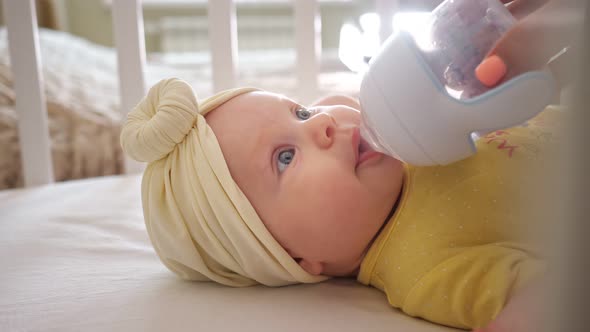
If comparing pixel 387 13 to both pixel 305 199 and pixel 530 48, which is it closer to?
pixel 305 199

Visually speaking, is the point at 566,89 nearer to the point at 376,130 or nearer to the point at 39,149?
the point at 376,130

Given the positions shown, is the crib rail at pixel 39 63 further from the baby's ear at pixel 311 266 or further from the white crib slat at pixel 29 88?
the baby's ear at pixel 311 266

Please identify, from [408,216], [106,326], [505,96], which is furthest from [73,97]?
[505,96]

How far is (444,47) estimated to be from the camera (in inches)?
23.7

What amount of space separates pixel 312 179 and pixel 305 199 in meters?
0.03

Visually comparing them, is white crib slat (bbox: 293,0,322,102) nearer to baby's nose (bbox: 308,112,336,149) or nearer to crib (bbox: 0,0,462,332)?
crib (bbox: 0,0,462,332)

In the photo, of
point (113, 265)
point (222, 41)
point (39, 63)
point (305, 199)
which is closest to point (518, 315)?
point (305, 199)

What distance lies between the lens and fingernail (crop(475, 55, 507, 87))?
0.49 metres

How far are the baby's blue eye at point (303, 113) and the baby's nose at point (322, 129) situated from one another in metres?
0.04

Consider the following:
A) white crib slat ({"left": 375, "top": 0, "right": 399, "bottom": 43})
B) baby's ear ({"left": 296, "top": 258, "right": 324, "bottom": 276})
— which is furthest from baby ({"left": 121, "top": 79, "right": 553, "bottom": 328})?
white crib slat ({"left": 375, "top": 0, "right": 399, "bottom": 43})

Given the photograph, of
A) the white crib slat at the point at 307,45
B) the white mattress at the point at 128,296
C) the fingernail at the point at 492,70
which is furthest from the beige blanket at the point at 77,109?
the fingernail at the point at 492,70

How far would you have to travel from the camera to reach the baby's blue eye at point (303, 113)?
76 cm

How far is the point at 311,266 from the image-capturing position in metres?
0.71

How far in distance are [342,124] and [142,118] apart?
0.97ft
